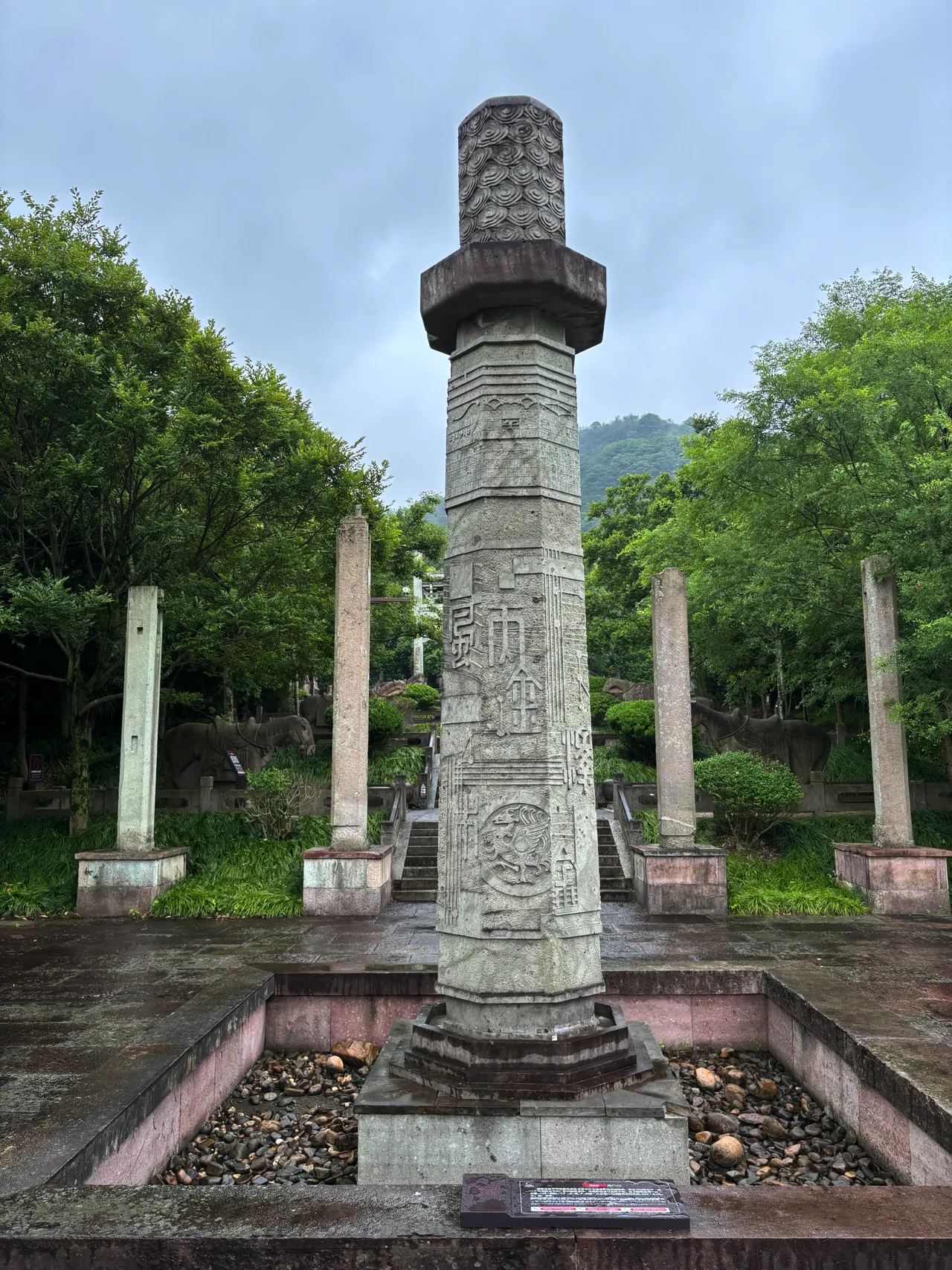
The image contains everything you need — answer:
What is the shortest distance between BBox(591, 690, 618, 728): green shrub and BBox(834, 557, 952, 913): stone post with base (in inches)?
565

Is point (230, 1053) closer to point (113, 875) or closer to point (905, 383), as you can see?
point (113, 875)

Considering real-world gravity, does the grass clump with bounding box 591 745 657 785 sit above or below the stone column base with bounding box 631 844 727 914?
above

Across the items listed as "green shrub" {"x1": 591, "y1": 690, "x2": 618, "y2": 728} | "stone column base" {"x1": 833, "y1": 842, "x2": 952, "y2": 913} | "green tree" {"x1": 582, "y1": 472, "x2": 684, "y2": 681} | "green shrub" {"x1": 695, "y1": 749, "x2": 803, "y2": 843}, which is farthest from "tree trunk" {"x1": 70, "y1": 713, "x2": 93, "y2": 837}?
"green shrub" {"x1": 591, "y1": 690, "x2": 618, "y2": 728}

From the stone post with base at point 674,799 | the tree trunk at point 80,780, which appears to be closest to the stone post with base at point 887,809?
the stone post with base at point 674,799

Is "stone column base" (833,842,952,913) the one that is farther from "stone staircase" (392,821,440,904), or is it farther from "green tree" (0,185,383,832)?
"green tree" (0,185,383,832)

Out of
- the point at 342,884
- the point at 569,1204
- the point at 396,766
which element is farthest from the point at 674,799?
the point at 396,766

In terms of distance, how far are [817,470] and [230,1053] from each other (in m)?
10.6

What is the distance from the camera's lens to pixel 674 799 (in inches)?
398

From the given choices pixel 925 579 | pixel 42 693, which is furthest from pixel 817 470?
pixel 42 693

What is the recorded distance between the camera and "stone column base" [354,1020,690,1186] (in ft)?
11.5

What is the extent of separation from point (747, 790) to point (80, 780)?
370 inches

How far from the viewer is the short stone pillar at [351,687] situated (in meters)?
9.94

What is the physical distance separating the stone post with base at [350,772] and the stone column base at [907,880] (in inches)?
229

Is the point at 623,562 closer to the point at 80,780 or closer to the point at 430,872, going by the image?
the point at 430,872
